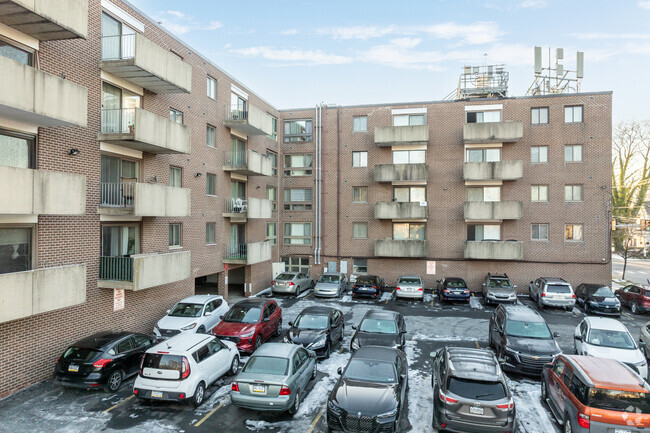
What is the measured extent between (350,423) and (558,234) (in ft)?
78.5

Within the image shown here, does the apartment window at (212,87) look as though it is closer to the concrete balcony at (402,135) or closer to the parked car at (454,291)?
the concrete balcony at (402,135)

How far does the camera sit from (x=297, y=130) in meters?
31.5

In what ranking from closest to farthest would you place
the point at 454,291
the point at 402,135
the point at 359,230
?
the point at 454,291
the point at 402,135
the point at 359,230

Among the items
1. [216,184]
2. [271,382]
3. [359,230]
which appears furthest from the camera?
[359,230]

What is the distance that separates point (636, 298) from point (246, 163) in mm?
23122

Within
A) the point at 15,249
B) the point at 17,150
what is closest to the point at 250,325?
the point at 15,249

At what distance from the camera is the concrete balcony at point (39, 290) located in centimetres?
999

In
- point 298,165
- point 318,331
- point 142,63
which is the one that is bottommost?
point 318,331

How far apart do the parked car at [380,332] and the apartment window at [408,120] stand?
17.7 meters

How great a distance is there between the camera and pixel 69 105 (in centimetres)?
1134

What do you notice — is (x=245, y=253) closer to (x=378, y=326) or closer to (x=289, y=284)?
(x=289, y=284)

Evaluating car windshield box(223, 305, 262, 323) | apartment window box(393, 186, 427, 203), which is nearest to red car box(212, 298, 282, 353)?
car windshield box(223, 305, 262, 323)

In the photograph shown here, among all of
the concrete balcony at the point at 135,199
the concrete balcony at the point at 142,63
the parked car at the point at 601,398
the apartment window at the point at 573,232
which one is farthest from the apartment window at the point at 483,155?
the concrete balcony at the point at 135,199

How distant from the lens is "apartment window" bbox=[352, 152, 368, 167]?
29.9 metres
